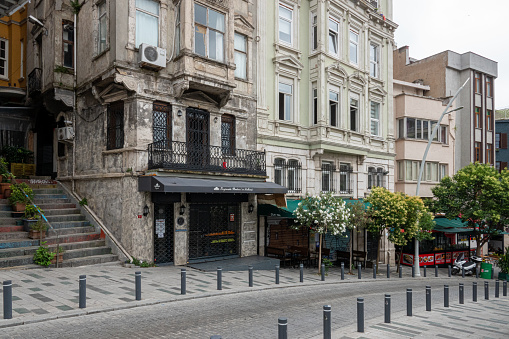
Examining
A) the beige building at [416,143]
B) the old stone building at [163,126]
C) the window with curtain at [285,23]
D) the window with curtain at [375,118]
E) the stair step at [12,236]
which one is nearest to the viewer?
the stair step at [12,236]

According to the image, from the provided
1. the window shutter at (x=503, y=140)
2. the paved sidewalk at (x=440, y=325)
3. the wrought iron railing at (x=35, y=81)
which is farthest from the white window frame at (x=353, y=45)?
the window shutter at (x=503, y=140)

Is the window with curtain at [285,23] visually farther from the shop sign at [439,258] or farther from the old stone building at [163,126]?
the shop sign at [439,258]

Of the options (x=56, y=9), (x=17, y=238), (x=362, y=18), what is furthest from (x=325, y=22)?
(x=17, y=238)

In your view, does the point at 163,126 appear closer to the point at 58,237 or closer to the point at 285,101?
the point at 58,237

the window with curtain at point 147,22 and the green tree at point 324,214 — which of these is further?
the green tree at point 324,214

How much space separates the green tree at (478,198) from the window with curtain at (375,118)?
5.31 m

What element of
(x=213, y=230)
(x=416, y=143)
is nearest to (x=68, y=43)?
(x=213, y=230)

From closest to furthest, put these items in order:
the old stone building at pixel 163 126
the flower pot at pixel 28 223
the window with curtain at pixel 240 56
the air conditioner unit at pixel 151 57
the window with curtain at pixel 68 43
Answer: the flower pot at pixel 28 223 → the air conditioner unit at pixel 151 57 → the old stone building at pixel 163 126 → the window with curtain at pixel 68 43 → the window with curtain at pixel 240 56

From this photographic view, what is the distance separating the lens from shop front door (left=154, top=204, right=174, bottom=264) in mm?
15602

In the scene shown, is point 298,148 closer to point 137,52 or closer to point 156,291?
point 137,52

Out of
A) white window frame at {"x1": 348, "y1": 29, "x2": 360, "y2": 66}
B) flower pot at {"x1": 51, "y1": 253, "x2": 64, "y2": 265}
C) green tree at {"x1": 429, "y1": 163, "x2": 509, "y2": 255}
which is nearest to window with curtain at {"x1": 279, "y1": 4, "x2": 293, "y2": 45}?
white window frame at {"x1": 348, "y1": 29, "x2": 360, "y2": 66}

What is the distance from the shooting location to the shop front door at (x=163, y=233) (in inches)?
614

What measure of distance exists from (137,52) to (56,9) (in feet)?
19.5

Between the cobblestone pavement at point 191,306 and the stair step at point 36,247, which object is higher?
the stair step at point 36,247
